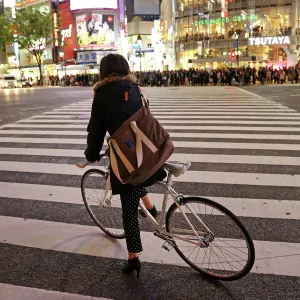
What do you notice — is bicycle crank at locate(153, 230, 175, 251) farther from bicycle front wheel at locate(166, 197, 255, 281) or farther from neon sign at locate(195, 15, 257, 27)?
neon sign at locate(195, 15, 257, 27)

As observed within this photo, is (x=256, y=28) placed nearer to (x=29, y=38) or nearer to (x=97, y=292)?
(x=29, y=38)

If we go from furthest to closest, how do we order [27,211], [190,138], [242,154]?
1. [190,138]
2. [242,154]
3. [27,211]

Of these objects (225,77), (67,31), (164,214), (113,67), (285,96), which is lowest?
(164,214)

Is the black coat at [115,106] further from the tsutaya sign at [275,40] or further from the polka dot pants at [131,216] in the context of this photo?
the tsutaya sign at [275,40]

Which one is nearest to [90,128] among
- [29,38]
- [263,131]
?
[263,131]

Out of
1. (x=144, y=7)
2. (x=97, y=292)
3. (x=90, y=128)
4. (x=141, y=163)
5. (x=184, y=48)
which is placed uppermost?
(x=144, y=7)

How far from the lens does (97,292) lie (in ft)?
10.2

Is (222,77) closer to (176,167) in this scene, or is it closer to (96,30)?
(176,167)

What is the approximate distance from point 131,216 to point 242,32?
168ft

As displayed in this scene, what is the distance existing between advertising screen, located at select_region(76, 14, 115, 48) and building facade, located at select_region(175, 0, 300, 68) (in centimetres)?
1109

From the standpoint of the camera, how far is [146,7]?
10069 centimetres

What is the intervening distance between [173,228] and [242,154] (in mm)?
4306

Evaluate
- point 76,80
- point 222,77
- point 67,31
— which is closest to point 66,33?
point 67,31

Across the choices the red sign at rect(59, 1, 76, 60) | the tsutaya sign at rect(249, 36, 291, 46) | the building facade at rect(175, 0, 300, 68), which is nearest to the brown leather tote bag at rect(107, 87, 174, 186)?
the building facade at rect(175, 0, 300, 68)
